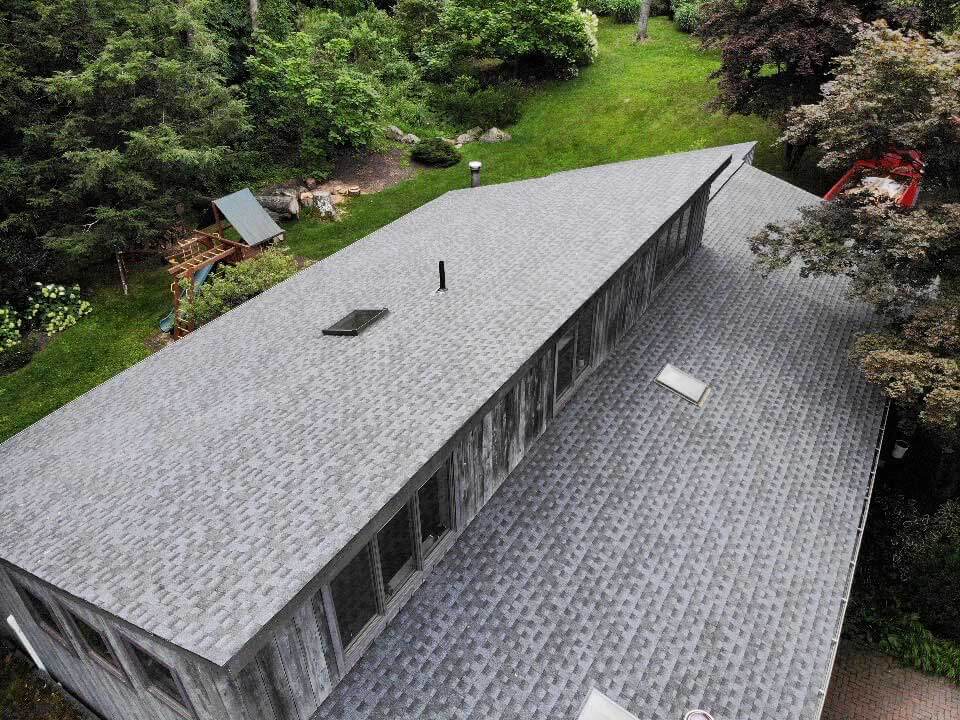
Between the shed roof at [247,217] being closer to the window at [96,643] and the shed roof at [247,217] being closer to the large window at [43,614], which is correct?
the large window at [43,614]

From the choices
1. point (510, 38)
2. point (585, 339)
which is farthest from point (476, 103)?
point (585, 339)

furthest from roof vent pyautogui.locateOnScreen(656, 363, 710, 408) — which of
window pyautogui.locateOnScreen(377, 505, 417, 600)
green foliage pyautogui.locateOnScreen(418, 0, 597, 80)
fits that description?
green foliage pyautogui.locateOnScreen(418, 0, 597, 80)

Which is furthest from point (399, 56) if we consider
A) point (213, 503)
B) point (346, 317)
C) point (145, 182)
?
point (213, 503)

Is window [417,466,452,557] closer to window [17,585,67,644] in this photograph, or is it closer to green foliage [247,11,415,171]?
window [17,585,67,644]

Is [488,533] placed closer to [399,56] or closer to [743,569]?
[743,569]

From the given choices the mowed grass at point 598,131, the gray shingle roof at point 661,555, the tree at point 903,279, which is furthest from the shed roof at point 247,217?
the tree at point 903,279

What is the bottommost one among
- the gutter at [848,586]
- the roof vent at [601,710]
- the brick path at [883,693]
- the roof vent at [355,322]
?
the brick path at [883,693]
